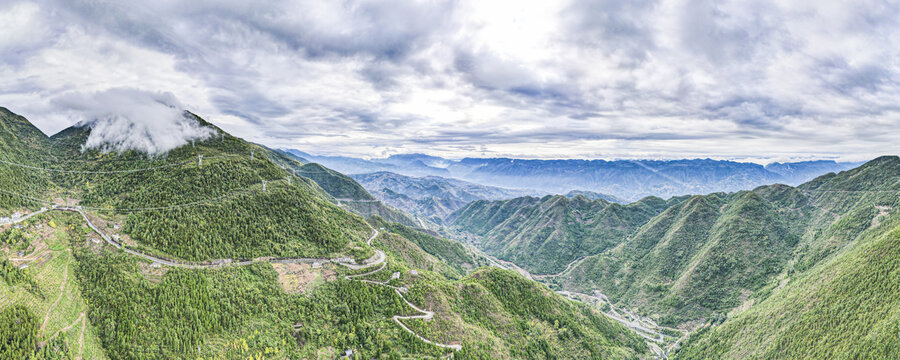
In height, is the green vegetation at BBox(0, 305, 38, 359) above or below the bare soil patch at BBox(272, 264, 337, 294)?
above

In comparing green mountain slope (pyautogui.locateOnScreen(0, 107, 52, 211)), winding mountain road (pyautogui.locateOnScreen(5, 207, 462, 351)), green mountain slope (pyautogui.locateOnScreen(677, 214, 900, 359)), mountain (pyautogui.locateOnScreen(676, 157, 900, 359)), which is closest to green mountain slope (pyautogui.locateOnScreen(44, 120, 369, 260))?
winding mountain road (pyautogui.locateOnScreen(5, 207, 462, 351))

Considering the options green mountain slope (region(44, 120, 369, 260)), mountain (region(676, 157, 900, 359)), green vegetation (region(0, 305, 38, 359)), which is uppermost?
green mountain slope (region(44, 120, 369, 260))

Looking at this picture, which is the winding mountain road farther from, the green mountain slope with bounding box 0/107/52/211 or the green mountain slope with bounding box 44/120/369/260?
the green mountain slope with bounding box 0/107/52/211

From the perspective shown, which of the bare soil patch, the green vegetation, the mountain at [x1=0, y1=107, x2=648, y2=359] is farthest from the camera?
the bare soil patch

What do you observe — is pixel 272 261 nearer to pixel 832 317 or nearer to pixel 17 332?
pixel 17 332

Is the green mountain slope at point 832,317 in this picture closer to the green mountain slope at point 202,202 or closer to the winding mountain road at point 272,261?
the winding mountain road at point 272,261

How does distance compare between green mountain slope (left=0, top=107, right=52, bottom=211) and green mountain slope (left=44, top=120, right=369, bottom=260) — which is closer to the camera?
green mountain slope (left=0, top=107, right=52, bottom=211)

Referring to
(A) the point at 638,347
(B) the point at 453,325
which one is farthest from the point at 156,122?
(A) the point at 638,347

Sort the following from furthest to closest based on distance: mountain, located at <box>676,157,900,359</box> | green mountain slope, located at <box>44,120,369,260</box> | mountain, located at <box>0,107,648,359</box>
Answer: mountain, located at <box>676,157,900,359</box>
green mountain slope, located at <box>44,120,369,260</box>
mountain, located at <box>0,107,648,359</box>

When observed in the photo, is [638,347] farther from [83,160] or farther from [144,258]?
[83,160]
